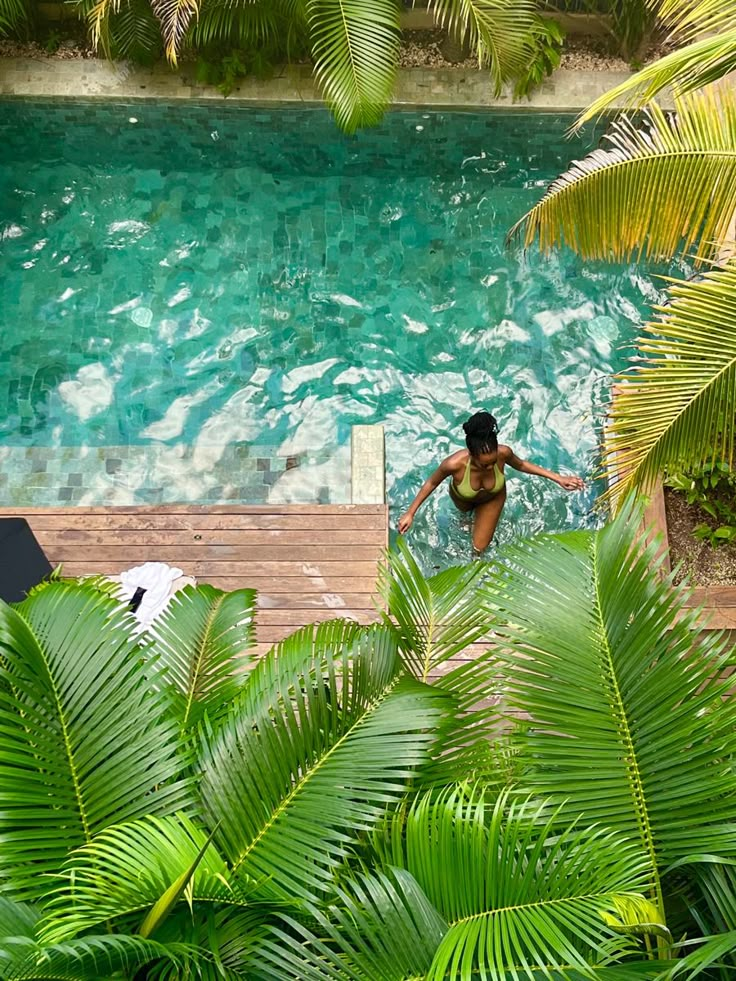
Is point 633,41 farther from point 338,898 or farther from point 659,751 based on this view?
point 338,898

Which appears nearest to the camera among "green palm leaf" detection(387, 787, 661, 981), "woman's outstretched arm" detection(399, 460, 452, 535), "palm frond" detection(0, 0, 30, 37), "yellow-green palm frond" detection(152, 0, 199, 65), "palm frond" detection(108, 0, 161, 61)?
"green palm leaf" detection(387, 787, 661, 981)

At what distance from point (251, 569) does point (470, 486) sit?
1534mm

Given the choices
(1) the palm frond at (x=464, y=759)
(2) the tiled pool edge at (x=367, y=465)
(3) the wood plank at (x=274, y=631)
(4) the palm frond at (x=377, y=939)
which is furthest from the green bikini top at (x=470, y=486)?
(4) the palm frond at (x=377, y=939)

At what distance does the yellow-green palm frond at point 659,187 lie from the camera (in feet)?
13.1

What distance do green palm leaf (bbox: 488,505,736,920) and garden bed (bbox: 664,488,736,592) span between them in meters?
2.77

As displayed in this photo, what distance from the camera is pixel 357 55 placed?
678cm

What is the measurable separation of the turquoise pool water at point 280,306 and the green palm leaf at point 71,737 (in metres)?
3.45

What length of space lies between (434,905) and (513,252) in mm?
6001

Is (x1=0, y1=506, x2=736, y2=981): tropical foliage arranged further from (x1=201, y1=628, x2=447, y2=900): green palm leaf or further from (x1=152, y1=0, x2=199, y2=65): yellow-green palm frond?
(x1=152, y1=0, x2=199, y2=65): yellow-green palm frond

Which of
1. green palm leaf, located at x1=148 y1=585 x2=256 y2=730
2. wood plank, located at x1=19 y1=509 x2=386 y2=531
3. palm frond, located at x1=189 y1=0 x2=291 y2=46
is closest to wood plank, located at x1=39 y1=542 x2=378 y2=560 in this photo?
wood plank, located at x1=19 y1=509 x2=386 y2=531

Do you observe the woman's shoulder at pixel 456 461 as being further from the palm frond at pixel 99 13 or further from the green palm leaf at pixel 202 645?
the palm frond at pixel 99 13

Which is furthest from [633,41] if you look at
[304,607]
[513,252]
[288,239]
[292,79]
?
[304,607]

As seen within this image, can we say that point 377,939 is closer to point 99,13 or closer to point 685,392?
point 685,392

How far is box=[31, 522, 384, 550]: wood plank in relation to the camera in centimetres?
513
